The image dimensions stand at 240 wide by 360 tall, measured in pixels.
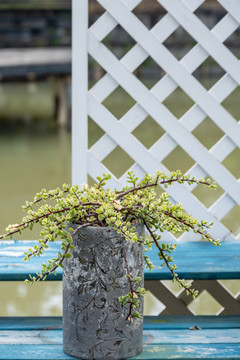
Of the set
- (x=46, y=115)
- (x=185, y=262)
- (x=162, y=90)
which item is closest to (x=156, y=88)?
(x=162, y=90)

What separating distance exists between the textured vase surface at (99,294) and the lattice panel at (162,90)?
0.60 metres

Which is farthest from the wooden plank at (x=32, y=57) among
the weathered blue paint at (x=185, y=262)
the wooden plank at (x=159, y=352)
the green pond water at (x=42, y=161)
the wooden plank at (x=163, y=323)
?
the wooden plank at (x=159, y=352)

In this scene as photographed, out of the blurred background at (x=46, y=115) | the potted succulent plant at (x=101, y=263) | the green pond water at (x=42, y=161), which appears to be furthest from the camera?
the blurred background at (x=46, y=115)

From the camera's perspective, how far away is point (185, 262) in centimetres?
168

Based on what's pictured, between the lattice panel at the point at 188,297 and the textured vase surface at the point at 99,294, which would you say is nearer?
the textured vase surface at the point at 99,294

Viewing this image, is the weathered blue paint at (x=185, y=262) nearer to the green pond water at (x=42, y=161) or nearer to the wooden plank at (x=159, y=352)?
the wooden plank at (x=159, y=352)

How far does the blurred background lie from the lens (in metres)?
3.78

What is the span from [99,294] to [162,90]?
0.77 m

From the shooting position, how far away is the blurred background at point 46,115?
3.78m

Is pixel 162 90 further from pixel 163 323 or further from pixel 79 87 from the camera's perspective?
pixel 163 323

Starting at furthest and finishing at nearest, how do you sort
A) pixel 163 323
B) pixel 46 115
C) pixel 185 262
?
pixel 46 115 → pixel 185 262 → pixel 163 323

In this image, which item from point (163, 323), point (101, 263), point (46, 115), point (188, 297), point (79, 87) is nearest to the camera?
point (101, 263)

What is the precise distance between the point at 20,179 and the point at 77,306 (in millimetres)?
3573

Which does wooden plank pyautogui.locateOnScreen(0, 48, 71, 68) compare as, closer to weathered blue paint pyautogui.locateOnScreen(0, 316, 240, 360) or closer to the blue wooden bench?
the blue wooden bench
